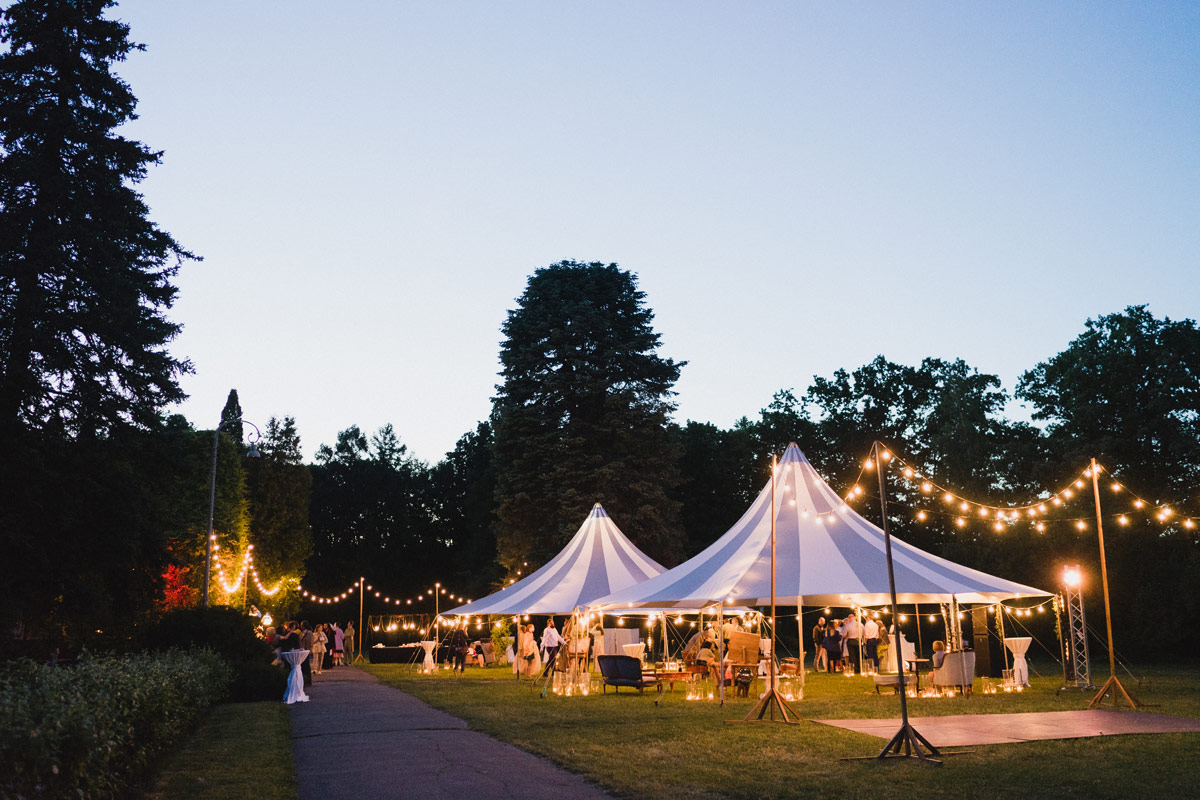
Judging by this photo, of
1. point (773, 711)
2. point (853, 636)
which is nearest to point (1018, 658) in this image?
point (773, 711)

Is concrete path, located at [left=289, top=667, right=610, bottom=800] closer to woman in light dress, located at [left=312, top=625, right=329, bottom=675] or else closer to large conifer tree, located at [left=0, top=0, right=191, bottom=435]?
large conifer tree, located at [left=0, top=0, right=191, bottom=435]

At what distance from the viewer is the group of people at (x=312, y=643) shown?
1580 centimetres

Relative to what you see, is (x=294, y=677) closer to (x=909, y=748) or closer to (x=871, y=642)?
(x=909, y=748)

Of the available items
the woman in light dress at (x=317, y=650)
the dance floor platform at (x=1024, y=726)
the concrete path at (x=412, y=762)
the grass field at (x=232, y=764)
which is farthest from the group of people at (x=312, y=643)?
the dance floor platform at (x=1024, y=726)

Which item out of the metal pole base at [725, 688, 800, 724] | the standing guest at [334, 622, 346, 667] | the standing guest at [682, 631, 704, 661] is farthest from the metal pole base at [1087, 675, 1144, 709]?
the standing guest at [334, 622, 346, 667]

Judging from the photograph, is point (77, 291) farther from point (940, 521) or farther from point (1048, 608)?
point (940, 521)

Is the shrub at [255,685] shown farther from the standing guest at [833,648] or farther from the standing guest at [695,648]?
the standing guest at [833,648]

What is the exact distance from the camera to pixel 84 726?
4691 mm

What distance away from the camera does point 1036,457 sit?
31797 millimetres

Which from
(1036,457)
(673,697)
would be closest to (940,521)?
(1036,457)

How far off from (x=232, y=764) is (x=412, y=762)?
1.53 m

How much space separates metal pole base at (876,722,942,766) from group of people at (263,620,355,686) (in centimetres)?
927

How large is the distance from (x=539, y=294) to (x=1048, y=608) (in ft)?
62.3

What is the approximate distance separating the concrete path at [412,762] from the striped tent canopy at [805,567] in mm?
4801
